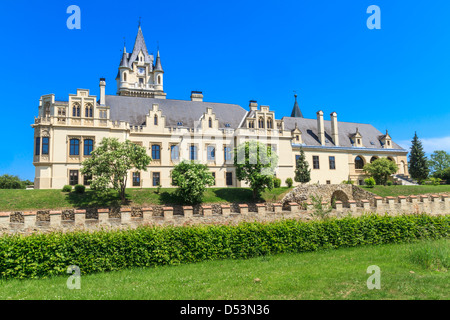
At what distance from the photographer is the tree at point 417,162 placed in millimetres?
50375

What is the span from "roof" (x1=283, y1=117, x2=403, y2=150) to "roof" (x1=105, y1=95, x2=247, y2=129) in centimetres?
973

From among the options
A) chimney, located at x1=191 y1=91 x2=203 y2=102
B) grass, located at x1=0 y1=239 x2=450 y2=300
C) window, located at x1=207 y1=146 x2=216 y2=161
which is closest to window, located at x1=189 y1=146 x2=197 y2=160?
window, located at x1=207 y1=146 x2=216 y2=161

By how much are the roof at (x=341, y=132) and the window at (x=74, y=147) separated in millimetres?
30350

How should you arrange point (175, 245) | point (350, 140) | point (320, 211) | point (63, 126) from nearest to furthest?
1. point (175, 245)
2. point (320, 211)
3. point (63, 126)
4. point (350, 140)

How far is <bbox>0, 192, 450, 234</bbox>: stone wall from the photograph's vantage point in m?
17.2

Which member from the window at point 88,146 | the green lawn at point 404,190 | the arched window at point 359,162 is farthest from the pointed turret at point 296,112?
the window at point 88,146

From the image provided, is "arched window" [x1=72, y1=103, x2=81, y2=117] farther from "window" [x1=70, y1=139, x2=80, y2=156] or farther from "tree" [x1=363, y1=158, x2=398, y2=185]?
"tree" [x1=363, y1=158, x2=398, y2=185]

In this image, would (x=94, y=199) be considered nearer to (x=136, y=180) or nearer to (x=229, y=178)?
(x=136, y=180)

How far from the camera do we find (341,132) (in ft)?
172

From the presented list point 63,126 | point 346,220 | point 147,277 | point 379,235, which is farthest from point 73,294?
point 63,126

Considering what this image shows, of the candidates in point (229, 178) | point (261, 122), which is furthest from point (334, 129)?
point (229, 178)
